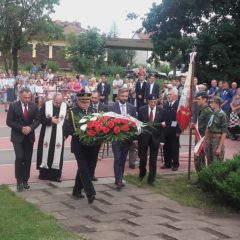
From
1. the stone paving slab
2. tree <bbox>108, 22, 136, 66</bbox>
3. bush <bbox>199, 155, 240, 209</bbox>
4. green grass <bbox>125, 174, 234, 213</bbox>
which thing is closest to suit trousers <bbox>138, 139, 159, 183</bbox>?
green grass <bbox>125, 174, 234, 213</bbox>

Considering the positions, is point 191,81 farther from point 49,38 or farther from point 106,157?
point 49,38

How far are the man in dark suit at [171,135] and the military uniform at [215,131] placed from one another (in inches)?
73.9

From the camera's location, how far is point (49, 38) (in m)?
39.8

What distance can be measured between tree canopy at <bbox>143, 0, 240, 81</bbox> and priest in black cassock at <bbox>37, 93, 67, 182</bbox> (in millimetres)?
17287

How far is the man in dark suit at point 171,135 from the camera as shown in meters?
12.3

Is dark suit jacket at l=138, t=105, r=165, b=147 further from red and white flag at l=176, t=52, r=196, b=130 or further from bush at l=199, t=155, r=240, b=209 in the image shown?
bush at l=199, t=155, r=240, b=209

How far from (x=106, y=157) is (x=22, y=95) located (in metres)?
4.35

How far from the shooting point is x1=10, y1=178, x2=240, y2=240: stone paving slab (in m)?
7.46

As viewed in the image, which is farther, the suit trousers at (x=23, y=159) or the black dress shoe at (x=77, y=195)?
the suit trousers at (x=23, y=159)

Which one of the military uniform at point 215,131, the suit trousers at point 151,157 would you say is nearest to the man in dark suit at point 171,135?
the suit trousers at point 151,157

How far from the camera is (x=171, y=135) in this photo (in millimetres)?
12422

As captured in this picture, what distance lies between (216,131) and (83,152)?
282 centimetres

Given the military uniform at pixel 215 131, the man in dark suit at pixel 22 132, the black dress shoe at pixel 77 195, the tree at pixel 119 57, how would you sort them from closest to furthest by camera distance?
the black dress shoe at pixel 77 195 < the man in dark suit at pixel 22 132 < the military uniform at pixel 215 131 < the tree at pixel 119 57

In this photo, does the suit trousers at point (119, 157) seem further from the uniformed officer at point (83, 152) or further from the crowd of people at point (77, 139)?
the uniformed officer at point (83, 152)
